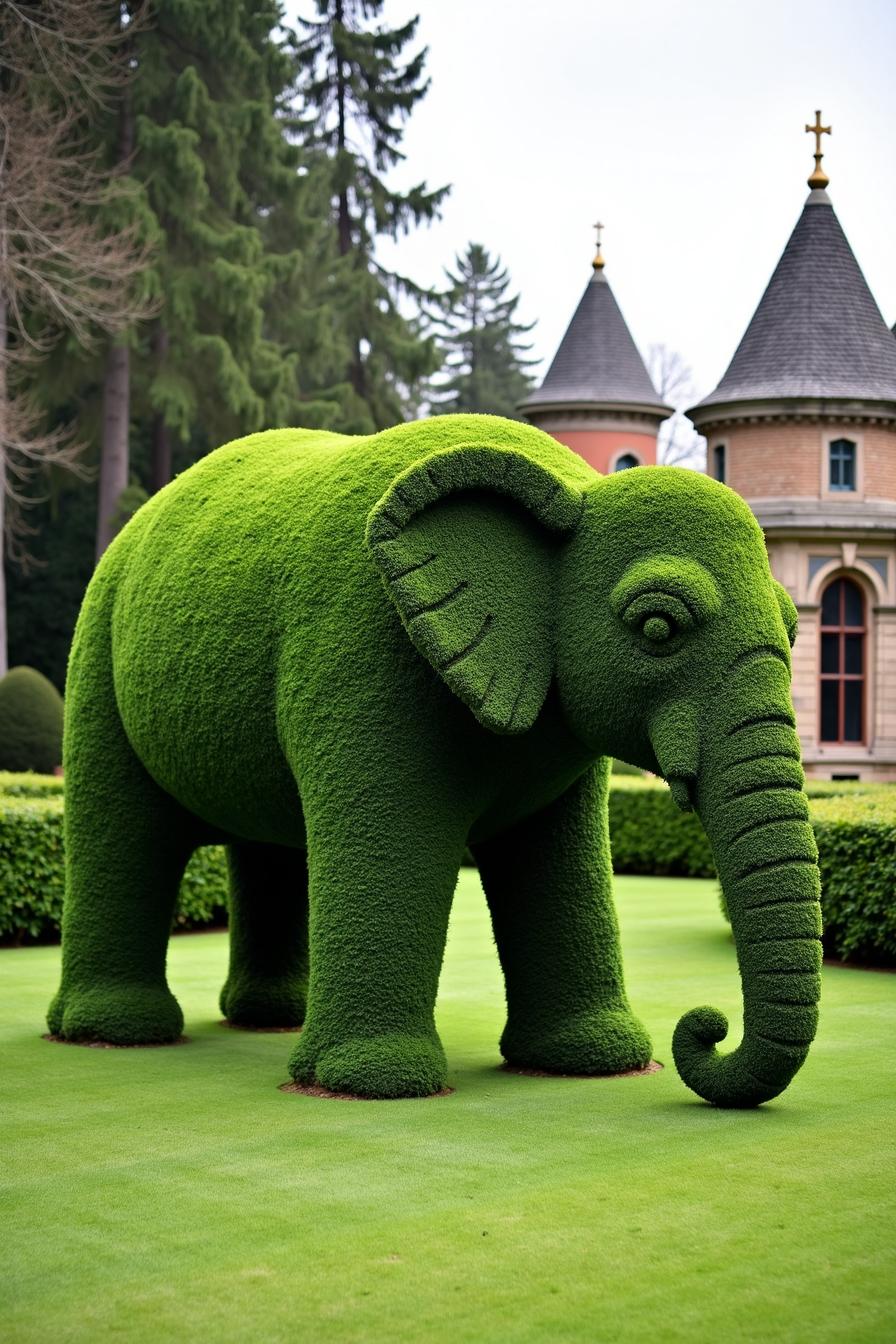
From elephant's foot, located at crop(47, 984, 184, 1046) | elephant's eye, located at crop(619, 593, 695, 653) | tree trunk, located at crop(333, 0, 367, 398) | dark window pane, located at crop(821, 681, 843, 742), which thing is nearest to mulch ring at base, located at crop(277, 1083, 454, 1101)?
elephant's foot, located at crop(47, 984, 184, 1046)

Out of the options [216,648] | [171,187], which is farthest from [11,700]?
[216,648]

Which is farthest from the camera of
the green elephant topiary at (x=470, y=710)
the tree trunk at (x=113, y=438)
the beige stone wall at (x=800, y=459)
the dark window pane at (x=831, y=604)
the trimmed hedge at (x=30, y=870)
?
the tree trunk at (x=113, y=438)

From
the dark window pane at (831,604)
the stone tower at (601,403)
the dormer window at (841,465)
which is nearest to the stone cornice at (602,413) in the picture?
the stone tower at (601,403)

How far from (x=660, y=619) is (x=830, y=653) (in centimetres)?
2471

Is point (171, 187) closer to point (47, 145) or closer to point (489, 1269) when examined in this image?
point (47, 145)

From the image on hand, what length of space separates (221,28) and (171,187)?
356 cm

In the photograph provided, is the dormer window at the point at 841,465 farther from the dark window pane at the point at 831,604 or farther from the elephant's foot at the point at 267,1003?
the elephant's foot at the point at 267,1003

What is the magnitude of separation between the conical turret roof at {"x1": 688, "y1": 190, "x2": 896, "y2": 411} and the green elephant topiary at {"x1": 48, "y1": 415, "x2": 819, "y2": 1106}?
23.4m

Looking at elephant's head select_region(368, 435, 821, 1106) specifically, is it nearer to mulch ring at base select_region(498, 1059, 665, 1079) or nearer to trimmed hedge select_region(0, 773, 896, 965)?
mulch ring at base select_region(498, 1059, 665, 1079)

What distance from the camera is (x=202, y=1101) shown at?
7.04 m

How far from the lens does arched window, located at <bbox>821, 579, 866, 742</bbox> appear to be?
99.7 feet

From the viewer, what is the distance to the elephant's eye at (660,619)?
21.3 ft

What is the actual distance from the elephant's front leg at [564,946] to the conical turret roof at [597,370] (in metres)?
27.8

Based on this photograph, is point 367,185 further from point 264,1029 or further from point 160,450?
point 264,1029
